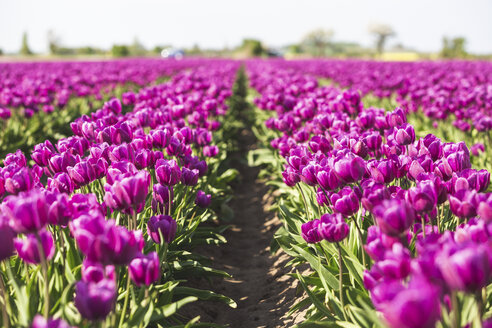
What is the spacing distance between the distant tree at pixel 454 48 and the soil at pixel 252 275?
184 feet

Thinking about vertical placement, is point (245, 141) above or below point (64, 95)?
below

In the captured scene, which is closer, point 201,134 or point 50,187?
point 50,187

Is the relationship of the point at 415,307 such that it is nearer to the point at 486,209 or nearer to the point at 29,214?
the point at 486,209

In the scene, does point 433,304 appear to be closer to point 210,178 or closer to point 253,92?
point 210,178

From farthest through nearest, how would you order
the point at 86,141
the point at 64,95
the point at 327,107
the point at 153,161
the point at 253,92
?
the point at 253,92
the point at 64,95
the point at 327,107
the point at 86,141
the point at 153,161

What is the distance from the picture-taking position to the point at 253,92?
45.6 ft

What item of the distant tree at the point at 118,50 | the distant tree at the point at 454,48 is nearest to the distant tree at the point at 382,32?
the distant tree at the point at 454,48

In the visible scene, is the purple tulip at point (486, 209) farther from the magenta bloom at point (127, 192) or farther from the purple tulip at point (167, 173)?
the purple tulip at point (167, 173)

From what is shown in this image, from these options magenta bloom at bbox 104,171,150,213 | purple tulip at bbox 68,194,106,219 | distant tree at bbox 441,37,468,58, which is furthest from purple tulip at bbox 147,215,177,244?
distant tree at bbox 441,37,468,58

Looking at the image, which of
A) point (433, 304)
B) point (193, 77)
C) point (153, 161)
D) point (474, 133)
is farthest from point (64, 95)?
point (433, 304)

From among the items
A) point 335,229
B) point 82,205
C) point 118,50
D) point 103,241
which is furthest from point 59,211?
point 118,50

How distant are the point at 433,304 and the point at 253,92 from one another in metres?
13.0

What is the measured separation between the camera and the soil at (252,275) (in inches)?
136

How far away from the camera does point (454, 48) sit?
226 ft
